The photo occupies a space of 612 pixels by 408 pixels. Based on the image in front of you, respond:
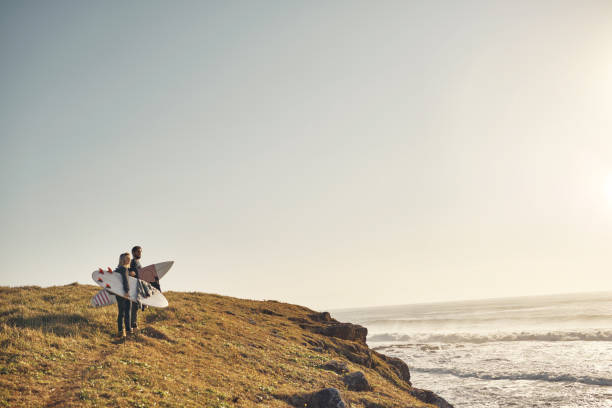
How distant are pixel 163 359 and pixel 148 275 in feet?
23.5

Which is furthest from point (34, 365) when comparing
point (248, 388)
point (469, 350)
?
point (469, 350)

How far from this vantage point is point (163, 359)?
1323cm

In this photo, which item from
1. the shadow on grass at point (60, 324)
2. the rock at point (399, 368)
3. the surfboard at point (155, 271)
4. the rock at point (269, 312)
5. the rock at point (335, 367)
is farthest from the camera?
the rock at point (269, 312)

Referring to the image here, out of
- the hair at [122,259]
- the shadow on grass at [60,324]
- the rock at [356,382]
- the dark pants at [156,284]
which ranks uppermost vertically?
the hair at [122,259]

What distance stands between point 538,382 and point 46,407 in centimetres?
3379

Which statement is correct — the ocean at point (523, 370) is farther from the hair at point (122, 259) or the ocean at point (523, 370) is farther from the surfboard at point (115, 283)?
the hair at point (122, 259)

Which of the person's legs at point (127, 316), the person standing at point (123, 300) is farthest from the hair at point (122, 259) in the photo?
the person's legs at point (127, 316)

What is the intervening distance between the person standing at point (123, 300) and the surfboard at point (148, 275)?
1.67 metres

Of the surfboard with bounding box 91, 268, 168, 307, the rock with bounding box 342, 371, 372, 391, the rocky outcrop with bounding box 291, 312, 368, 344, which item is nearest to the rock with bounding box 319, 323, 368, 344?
the rocky outcrop with bounding box 291, 312, 368, 344

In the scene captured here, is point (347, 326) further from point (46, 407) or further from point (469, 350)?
point (469, 350)

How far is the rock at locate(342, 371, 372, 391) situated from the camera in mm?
16203

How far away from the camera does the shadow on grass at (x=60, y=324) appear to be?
1406cm

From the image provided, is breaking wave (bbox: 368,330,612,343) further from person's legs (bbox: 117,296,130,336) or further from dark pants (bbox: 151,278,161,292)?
person's legs (bbox: 117,296,130,336)

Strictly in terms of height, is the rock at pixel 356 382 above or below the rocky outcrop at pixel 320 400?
below
